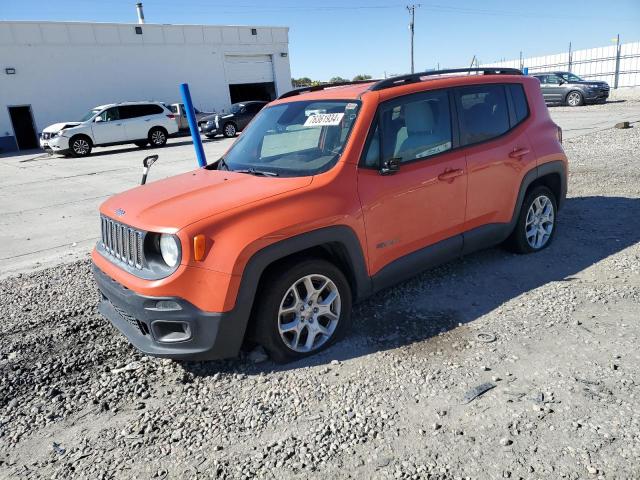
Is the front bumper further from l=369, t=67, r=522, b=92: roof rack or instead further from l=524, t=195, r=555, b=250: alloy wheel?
l=524, t=195, r=555, b=250: alloy wheel

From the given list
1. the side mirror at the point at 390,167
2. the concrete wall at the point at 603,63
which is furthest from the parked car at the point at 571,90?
the side mirror at the point at 390,167

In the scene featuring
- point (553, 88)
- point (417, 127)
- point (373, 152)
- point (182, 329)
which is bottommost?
point (553, 88)

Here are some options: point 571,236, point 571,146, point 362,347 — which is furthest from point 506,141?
point 571,146

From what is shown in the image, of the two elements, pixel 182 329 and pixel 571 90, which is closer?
pixel 182 329

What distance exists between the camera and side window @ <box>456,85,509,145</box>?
13.6ft

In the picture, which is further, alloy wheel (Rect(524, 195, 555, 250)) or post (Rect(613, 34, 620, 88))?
post (Rect(613, 34, 620, 88))

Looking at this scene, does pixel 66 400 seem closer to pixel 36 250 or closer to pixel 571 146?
pixel 36 250

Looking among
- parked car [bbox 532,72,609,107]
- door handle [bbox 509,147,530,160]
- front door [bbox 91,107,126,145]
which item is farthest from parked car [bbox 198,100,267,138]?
door handle [bbox 509,147,530,160]

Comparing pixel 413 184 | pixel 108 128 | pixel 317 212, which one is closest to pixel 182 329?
pixel 317 212

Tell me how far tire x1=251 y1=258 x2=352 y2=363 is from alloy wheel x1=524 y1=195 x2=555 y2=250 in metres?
2.40

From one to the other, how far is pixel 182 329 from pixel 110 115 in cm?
1868

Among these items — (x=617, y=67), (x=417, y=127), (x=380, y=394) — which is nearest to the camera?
(x=380, y=394)

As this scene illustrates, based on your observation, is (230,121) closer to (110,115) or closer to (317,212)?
(110,115)

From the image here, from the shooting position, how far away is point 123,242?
3.26m
